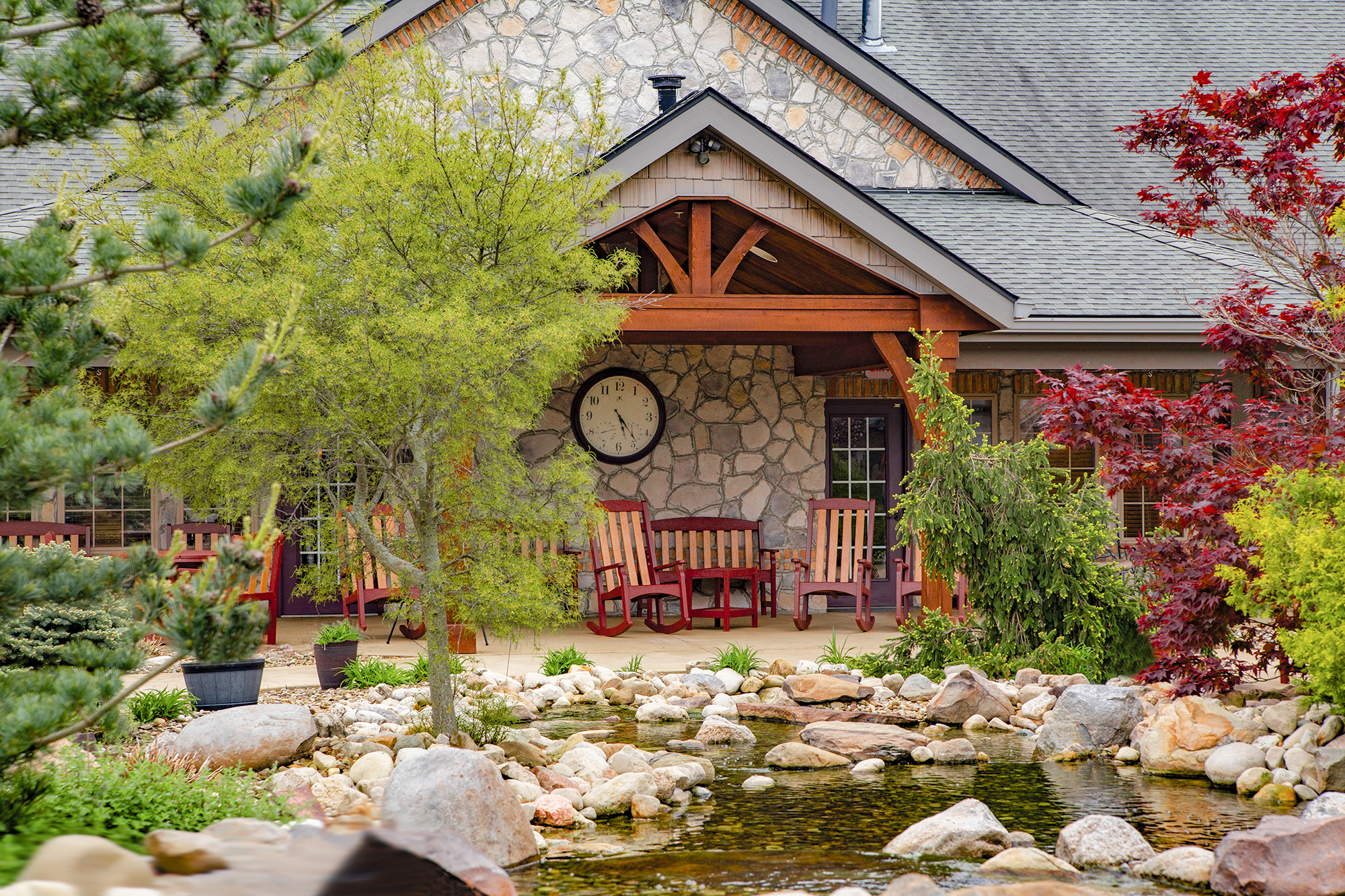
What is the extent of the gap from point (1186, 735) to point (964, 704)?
1.22 meters

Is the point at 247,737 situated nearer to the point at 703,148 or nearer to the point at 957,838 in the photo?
the point at 957,838

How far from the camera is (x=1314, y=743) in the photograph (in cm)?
548

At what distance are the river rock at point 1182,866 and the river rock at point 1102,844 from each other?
41mm

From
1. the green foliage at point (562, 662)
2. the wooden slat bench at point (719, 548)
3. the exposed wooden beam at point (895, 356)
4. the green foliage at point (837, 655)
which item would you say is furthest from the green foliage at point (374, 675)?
the exposed wooden beam at point (895, 356)

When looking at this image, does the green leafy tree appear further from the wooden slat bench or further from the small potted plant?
the wooden slat bench

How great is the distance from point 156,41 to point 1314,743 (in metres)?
5.36

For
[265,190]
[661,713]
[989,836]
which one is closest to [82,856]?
[265,190]

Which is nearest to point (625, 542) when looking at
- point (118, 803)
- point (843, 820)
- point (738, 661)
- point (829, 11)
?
point (738, 661)

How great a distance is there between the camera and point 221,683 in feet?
19.2

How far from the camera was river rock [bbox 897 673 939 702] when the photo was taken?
7273mm

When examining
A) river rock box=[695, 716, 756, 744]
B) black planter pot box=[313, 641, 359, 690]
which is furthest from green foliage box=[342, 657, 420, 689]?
river rock box=[695, 716, 756, 744]

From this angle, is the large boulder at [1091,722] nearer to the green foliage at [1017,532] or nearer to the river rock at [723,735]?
the green foliage at [1017,532]

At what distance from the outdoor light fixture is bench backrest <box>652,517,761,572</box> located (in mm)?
3685

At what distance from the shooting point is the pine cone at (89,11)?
330cm
